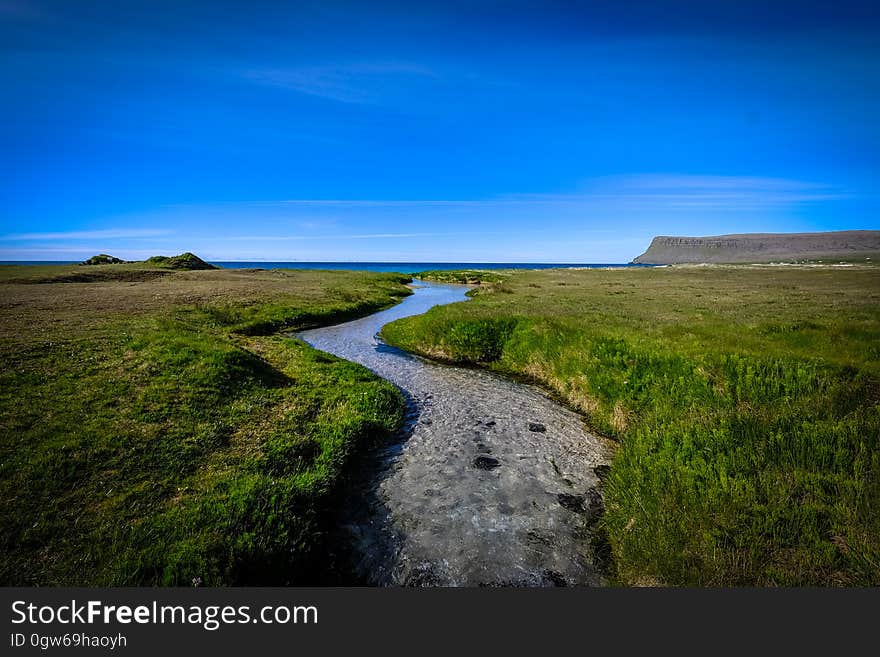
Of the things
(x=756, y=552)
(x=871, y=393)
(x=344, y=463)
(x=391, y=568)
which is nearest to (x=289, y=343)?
(x=344, y=463)

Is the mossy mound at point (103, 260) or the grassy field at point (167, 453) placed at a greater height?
the mossy mound at point (103, 260)

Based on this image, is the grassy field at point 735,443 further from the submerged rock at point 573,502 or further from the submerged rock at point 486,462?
the submerged rock at point 486,462

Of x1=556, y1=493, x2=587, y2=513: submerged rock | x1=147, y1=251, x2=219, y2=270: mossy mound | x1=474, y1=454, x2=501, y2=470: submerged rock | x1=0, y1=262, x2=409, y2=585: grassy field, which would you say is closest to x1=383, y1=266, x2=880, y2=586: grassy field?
x1=556, y1=493, x2=587, y2=513: submerged rock

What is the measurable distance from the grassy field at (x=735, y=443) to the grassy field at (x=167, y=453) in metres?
7.22

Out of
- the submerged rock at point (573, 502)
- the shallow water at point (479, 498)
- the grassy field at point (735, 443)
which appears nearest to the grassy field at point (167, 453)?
the shallow water at point (479, 498)

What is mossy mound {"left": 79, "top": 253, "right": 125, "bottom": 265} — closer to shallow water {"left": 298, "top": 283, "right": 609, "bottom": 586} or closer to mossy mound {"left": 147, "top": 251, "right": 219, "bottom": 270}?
mossy mound {"left": 147, "top": 251, "right": 219, "bottom": 270}

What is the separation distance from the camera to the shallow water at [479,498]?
758 cm

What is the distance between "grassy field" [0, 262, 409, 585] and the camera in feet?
21.2

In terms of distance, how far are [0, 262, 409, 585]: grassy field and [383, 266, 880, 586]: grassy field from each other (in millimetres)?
7222

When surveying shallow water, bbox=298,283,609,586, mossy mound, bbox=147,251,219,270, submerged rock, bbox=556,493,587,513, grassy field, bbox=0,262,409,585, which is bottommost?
submerged rock, bbox=556,493,587,513

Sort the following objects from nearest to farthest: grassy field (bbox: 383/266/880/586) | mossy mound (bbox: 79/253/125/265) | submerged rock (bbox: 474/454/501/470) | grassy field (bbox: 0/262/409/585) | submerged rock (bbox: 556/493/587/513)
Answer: grassy field (bbox: 383/266/880/586) → grassy field (bbox: 0/262/409/585) → submerged rock (bbox: 556/493/587/513) → submerged rock (bbox: 474/454/501/470) → mossy mound (bbox: 79/253/125/265)

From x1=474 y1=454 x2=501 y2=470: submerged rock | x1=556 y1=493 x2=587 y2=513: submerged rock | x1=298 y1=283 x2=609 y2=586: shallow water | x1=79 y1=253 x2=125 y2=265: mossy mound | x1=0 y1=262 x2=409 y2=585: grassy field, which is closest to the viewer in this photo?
x1=0 y1=262 x2=409 y2=585: grassy field

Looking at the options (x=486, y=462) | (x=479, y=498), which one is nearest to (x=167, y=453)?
(x=479, y=498)

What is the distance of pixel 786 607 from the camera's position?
5.15 metres
